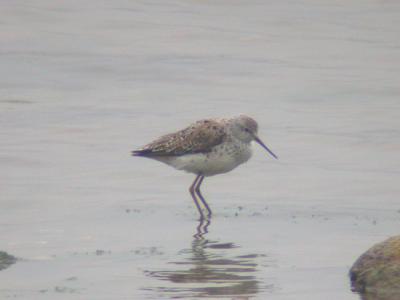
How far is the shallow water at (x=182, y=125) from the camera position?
10.4m

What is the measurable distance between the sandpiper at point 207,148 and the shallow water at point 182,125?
0.35 metres

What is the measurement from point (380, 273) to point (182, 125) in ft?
28.2

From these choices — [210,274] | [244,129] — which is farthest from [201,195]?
[210,274]

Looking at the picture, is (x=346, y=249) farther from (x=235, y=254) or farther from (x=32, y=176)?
(x=32, y=176)

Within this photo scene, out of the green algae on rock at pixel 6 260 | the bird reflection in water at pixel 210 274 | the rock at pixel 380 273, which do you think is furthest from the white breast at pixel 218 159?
the rock at pixel 380 273

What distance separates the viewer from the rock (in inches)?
364

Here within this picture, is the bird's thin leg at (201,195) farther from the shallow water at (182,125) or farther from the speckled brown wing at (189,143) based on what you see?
the speckled brown wing at (189,143)

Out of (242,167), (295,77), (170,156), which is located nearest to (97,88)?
(295,77)

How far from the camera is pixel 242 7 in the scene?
92.3ft

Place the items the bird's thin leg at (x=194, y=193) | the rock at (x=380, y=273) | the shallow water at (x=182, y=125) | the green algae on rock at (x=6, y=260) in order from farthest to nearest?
the bird's thin leg at (x=194, y=193) → the shallow water at (x=182, y=125) → the green algae on rock at (x=6, y=260) → the rock at (x=380, y=273)

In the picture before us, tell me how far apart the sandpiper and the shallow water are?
350 mm

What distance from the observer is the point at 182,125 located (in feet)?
58.0

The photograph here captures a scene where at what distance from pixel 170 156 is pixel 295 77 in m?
7.82

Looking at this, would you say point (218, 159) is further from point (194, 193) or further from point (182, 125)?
point (182, 125)
